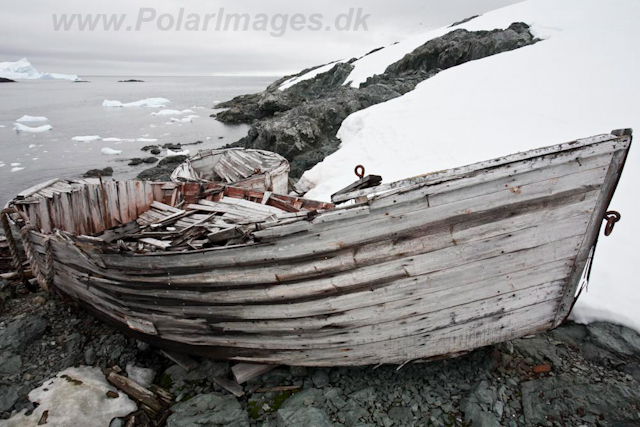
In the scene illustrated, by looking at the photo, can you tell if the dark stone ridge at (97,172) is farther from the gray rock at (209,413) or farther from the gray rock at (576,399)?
the gray rock at (576,399)

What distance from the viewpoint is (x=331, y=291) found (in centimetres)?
404

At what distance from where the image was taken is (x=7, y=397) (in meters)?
4.81

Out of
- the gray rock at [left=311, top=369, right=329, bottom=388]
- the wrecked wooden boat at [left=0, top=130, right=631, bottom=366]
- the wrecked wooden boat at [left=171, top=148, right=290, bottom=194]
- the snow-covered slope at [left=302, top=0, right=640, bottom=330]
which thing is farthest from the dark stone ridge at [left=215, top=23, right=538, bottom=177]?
the gray rock at [left=311, top=369, right=329, bottom=388]

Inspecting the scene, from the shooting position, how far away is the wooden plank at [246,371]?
4.89 m

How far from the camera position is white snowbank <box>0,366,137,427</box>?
178 inches

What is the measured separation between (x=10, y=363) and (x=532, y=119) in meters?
14.6

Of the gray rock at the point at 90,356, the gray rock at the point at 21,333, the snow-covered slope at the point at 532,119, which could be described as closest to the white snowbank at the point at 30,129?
the snow-covered slope at the point at 532,119

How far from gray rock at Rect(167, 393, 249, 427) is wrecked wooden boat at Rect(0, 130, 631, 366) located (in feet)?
1.83

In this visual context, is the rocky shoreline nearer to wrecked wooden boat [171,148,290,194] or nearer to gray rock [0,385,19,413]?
gray rock [0,385,19,413]

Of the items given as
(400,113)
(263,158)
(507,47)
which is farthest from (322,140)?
(507,47)

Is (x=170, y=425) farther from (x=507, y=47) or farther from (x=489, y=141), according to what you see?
(x=507, y=47)

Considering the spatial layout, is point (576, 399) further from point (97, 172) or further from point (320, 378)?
point (97, 172)

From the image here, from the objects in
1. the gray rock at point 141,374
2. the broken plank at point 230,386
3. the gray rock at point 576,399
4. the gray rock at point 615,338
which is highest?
the gray rock at point 615,338

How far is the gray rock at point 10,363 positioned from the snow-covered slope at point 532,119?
277 inches
